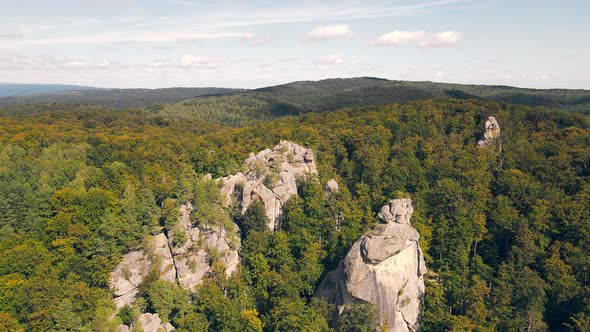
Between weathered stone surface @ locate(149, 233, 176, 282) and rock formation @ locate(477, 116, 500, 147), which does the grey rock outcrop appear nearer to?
weathered stone surface @ locate(149, 233, 176, 282)

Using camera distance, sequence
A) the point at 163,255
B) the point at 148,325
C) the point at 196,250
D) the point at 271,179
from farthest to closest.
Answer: the point at 271,179 → the point at 196,250 → the point at 163,255 → the point at 148,325

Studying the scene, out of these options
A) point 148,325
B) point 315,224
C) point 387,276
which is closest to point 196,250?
point 148,325

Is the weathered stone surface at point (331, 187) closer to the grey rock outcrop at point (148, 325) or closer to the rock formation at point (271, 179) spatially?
the rock formation at point (271, 179)

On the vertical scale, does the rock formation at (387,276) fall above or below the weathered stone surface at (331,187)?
below

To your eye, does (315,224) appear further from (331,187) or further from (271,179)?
(271,179)

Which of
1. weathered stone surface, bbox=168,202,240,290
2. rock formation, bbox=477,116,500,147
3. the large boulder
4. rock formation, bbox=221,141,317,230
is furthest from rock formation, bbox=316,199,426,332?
rock formation, bbox=477,116,500,147

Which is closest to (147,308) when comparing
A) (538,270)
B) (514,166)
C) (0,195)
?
(0,195)

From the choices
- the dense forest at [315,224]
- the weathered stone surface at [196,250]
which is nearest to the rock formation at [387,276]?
the dense forest at [315,224]
